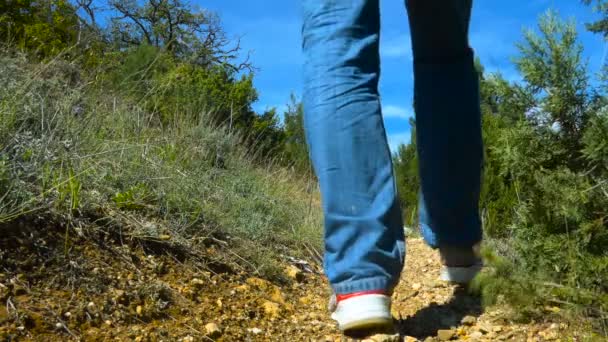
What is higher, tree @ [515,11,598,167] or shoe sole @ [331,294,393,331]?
Answer: tree @ [515,11,598,167]

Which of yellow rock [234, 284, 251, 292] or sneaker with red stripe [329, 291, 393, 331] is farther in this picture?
yellow rock [234, 284, 251, 292]

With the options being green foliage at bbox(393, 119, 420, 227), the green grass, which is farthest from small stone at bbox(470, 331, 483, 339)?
green foliage at bbox(393, 119, 420, 227)

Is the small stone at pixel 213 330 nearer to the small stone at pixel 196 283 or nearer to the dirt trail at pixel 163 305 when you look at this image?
the dirt trail at pixel 163 305

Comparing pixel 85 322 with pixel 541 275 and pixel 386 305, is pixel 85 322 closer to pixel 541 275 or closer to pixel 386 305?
pixel 386 305

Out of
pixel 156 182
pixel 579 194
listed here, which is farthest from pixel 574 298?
Answer: pixel 156 182

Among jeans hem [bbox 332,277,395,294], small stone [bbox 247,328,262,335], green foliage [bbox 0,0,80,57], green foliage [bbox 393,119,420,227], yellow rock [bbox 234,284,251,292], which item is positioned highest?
green foliage [bbox 0,0,80,57]

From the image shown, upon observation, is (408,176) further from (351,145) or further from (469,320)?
(351,145)

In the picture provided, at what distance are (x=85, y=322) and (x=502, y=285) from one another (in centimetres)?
119

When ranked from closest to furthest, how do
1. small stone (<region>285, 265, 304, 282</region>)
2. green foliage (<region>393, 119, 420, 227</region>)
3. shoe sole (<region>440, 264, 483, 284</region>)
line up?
shoe sole (<region>440, 264, 483, 284</region>) < small stone (<region>285, 265, 304, 282</region>) < green foliage (<region>393, 119, 420, 227</region>)

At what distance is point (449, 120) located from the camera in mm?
2041

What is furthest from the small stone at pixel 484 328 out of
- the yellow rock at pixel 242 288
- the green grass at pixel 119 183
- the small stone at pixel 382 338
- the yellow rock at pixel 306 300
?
the green grass at pixel 119 183

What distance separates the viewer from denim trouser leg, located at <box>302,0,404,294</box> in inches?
59.9

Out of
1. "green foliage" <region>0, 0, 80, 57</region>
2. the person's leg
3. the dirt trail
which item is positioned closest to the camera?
the dirt trail

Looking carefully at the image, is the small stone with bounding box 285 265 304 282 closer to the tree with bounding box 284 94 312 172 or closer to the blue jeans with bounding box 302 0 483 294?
the blue jeans with bounding box 302 0 483 294
